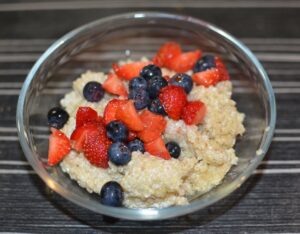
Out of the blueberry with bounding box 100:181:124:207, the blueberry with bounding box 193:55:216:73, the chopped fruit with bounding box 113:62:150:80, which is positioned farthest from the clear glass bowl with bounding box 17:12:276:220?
the chopped fruit with bounding box 113:62:150:80

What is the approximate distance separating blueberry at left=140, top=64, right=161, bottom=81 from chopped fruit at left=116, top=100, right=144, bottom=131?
209 millimetres

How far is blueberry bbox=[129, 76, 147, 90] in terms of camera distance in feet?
6.51

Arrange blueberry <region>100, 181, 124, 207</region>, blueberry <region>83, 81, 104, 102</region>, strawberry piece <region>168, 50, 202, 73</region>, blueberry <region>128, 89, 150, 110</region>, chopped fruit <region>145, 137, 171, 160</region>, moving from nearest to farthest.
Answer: blueberry <region>100, 181, 124, 207</region> < chopped fruit <region>145, 137, 171, 160</region> < blueberry <region>128, 89, 150, 110</region> < blueberry <region>83, 81, 104, 102</region> < strawberry piece <region>168, 50, 202, 73</region>

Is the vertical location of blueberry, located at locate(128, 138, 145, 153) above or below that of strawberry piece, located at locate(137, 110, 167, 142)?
below

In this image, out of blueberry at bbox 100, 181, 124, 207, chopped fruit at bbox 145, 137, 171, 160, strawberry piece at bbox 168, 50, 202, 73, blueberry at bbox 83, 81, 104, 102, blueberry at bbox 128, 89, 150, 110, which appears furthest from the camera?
strawberry piece at bbox 168, 50, 202, 73

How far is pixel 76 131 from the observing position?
189cm

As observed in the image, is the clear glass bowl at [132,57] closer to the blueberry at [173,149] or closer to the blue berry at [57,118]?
the blue berry at [57,118]

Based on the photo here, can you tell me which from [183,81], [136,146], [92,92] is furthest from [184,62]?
[136,146]

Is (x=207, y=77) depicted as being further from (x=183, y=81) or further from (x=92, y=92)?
(x=92, y=92)

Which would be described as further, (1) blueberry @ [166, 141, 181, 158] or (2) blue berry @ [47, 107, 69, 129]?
(2) blue berry @ [47, 107, 69, 129]

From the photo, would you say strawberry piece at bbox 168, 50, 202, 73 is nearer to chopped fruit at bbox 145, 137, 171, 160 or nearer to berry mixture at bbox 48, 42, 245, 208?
berry mixture at bbox 48, 42, 245, 208

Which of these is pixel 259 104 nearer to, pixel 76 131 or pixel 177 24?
pixel 177 24

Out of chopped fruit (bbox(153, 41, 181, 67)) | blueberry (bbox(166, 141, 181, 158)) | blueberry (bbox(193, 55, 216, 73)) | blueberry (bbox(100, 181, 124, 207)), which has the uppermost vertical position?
chopped fruit (bbox(153, 41, 181, 67))

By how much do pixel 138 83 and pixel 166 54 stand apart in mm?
343
